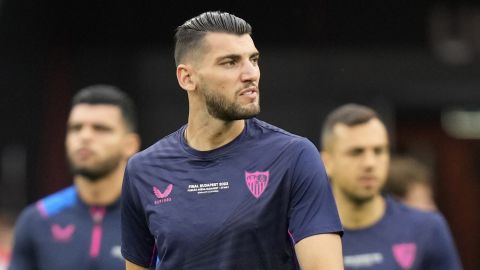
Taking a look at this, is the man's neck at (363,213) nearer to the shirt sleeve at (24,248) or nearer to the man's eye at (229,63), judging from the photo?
the shirt sleeve at (24,248)

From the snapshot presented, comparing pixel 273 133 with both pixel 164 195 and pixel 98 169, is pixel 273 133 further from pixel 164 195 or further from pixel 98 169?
pixel 98 169

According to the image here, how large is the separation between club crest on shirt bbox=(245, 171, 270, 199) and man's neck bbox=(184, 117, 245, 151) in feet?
0.81

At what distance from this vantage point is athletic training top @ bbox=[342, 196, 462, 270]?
23.3ft

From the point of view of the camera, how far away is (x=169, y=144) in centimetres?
542

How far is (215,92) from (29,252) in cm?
270

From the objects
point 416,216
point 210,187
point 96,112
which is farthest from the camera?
point 96,112

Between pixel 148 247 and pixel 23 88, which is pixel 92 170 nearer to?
pixel 148 247

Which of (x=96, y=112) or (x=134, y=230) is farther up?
(x=96, y=112)

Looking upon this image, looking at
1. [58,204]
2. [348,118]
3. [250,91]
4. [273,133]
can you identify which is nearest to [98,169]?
[58,204]

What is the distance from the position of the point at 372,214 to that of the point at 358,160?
434 mm

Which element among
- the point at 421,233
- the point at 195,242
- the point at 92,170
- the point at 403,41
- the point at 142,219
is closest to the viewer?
the point at 195,242

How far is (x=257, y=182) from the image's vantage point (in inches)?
198

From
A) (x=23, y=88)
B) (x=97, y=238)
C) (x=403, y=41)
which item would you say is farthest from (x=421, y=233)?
(x=23, y=88)

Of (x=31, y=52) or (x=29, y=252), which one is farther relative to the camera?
(x=31, y=52)
